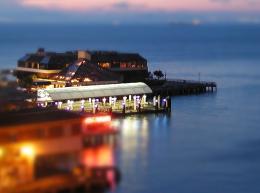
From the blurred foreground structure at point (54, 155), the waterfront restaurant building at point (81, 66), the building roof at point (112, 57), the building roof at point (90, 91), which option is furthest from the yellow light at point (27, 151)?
the building roof at point (112, 57)

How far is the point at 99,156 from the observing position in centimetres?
218

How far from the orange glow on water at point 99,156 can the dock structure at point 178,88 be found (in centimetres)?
1850

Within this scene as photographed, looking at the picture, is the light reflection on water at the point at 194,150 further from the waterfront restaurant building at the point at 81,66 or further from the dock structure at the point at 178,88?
the waterfront restaurant building at the point at 81,66

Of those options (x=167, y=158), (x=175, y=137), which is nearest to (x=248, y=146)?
(x=175, y=137)

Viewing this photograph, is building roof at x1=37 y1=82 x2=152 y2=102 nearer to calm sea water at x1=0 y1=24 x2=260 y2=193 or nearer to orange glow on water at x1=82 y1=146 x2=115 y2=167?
calm sea water at x1=0 y1=24 x2=260 y2=193

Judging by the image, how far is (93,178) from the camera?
2.08 meters

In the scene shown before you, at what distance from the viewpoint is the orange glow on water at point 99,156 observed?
2137 mm

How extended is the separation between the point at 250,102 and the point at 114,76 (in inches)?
166

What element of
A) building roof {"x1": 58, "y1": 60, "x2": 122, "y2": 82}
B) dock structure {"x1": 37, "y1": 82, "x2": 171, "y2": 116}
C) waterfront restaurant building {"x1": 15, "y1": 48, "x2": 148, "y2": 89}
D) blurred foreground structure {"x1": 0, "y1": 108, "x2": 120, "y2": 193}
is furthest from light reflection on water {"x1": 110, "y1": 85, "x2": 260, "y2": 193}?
waterfront restaurant building {"x1": 15, "y1": 48, "x2": 148, "y2": 89}

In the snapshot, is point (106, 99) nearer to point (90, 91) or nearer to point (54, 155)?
point (90, 91)

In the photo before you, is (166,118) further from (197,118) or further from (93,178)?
(93,178)

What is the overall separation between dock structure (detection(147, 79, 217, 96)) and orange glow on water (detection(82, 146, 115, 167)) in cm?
1850

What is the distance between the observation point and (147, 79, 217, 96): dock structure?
69.8 feet

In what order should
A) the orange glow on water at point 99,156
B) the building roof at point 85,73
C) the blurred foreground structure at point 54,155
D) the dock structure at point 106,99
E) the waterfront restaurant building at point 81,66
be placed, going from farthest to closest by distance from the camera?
1. the waterfront restaurant building at point 81,66
2. the building roof at point 85,73
3. the dock structure at point 106,99
4. the orange glow on water at point 99,156
5. the blurred foreground structure at point 54,155
